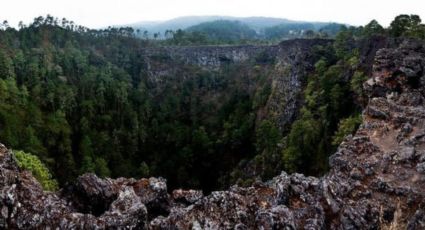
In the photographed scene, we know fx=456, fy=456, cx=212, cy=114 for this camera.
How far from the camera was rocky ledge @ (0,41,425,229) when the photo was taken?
21547 millimetres

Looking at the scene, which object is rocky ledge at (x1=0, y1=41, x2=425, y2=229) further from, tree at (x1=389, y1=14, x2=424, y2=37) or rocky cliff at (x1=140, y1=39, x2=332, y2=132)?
rocky cliff at (x1=140, y1=39, x2=332, y2=132)

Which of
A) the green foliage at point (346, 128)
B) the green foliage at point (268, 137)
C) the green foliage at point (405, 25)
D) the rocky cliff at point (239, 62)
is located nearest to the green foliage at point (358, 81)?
the green foliage at point (346, 128)

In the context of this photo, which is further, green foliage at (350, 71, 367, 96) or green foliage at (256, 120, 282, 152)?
green foliage at (256, 120, 282, 152)

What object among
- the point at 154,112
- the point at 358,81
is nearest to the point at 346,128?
the point at 358,81

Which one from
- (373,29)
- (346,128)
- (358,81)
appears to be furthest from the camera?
(373,29)

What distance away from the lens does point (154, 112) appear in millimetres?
104875

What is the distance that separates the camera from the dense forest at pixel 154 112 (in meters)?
60.7

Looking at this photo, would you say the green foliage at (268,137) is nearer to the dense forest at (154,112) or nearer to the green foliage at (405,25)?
the dense forest at (154,112)

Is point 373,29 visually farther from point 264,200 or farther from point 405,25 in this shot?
point 264,200

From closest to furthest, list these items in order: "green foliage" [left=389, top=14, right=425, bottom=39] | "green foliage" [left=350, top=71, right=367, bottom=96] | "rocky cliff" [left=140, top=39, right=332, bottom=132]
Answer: "green foliage" [left=350, top=71, right=367, bottom=96]
"green foliage" [left=389, top=14, right=425, bottom=39]
"rocky cliff" [left=140, top=39, right=332, bottom=132]

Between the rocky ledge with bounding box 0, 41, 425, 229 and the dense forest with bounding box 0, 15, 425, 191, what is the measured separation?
19.9 metres

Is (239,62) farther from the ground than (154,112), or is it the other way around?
(239,62)

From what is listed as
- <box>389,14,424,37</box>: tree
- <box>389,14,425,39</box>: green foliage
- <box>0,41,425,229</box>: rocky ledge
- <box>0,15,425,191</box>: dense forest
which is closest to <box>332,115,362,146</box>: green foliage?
<box>0,15,425,191</box>: dense forest

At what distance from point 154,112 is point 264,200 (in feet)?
271
